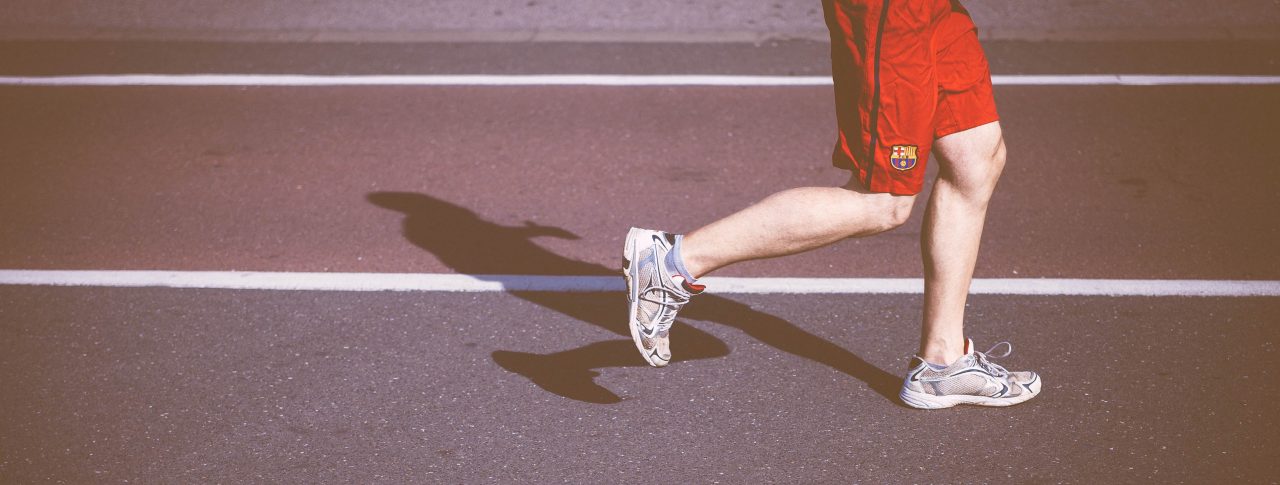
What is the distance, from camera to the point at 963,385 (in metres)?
3.55

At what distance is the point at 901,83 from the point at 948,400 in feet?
3.25

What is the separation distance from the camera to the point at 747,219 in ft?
11.5

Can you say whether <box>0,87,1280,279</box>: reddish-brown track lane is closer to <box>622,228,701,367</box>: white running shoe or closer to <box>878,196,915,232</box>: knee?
<box>622,228,701,367</box>: white running shoe

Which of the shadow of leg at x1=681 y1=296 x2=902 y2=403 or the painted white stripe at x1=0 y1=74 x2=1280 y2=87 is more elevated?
the painted white stripe at x1=0 y1=74 x2=1280 y2=87

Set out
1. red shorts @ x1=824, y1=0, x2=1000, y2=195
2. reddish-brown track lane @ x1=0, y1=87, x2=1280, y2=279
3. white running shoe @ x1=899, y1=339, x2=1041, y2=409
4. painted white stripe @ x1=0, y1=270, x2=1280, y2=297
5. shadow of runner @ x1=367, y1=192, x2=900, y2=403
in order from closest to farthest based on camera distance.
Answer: red shorts @ x1=824, y1=0, x2=1000, y2=195, white running shoe @ x1=899, y1=339, x2=1041, y2=409, shadow of runner @ x1=367, y1=192, x2=900, y2=403, painted white stripe @ x1=0, y1=270, x2=1280, y2=297, reddish-brown track lane @ x1=0, y1=87, x2=1280, y2=279

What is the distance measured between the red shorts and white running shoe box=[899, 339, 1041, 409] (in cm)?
59

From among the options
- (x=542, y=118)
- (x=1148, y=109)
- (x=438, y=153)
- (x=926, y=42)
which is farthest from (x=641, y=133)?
(x=926, y=42)

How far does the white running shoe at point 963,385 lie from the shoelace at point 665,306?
72 cm

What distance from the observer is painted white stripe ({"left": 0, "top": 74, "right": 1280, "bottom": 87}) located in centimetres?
692

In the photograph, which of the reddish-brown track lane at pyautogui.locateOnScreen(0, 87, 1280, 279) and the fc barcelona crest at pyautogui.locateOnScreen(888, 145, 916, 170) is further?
the reddish-brown track lane at pyautogui.locateOnScreen(0, 87, 1280, 279)

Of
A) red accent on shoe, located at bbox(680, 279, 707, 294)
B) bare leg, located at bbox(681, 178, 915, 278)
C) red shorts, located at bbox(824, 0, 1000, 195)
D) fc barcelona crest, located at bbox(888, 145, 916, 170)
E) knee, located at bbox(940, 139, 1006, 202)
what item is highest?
red shorts, located at bbox(824, 0, 1000, 195)

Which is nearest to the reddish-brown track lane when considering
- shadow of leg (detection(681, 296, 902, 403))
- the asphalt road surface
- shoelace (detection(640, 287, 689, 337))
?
the asphalt road surface

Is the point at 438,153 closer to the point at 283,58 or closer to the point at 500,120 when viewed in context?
the point at 500,120

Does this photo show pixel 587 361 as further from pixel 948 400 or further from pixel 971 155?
pixel 971 155
